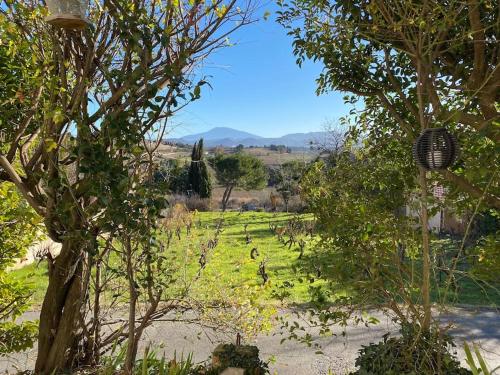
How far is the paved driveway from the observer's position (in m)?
4.30

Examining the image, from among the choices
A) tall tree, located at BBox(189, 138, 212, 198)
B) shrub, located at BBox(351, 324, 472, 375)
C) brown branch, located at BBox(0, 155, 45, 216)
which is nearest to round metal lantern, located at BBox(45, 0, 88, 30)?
brown branch, located at BBox(0, 155, 45, 216)

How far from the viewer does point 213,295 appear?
329 cm

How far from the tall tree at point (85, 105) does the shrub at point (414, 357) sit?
152 cm

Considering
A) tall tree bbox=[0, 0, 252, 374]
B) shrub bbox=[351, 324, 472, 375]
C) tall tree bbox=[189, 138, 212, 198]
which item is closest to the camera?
tall tree bbox=[0, 0, 252, 374]

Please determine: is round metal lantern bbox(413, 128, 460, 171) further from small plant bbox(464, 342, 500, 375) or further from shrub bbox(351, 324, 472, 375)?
small plant bbox(464, 342, 500, 375)

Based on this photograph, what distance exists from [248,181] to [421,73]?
24125 mm

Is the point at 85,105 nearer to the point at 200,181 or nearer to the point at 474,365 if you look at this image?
the point at 474,365

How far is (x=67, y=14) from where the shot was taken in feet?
5.70

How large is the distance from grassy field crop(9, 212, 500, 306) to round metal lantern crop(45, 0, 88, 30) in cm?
169

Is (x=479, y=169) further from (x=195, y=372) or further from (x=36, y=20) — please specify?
(x=36, y=20)

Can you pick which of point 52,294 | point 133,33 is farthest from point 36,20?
point 52,294

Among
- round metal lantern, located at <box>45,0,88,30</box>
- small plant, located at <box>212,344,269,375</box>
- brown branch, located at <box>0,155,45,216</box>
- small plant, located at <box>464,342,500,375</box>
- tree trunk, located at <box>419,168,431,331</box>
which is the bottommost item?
small plant, located at <box>212,344,269,375</box>

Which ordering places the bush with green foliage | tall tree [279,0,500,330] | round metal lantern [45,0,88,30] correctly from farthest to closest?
the bush with green foliage, tall tree [279,0,500,330], round metal lantern [45,0,88,30]

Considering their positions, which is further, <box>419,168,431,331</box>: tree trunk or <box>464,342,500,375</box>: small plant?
<box>419,168,431,331</box>: tree trunk
